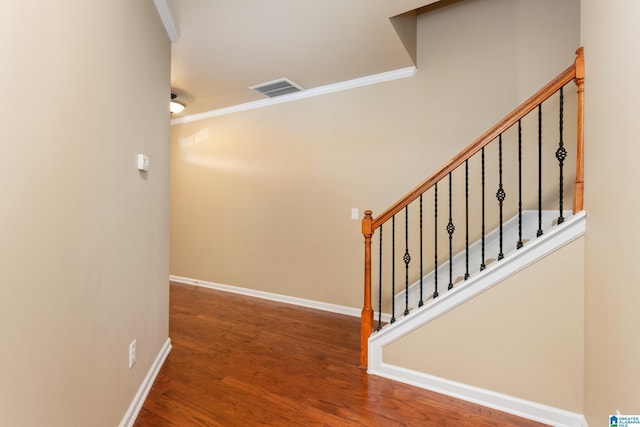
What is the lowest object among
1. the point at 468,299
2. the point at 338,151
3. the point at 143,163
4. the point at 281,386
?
the point at 281,386

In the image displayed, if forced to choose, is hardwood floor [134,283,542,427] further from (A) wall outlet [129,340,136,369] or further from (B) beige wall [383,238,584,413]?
(A) wall outlet [129,340,136,369]

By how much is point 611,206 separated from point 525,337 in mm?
868

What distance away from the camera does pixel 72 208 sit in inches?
44.8

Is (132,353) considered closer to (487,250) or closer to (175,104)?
(487,250)

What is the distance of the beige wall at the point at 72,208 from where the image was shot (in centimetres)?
86

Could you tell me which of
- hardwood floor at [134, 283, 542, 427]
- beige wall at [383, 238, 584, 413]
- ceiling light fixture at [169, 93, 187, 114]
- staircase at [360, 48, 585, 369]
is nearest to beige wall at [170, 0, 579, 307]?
staircase at [360, 48, 585, 369]

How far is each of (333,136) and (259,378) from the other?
99.0 inches

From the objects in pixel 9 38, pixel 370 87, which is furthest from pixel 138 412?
pixel 370 87

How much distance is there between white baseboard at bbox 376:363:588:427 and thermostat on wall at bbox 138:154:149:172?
6.73ft

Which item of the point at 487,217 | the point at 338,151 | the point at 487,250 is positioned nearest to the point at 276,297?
the point at 338,151

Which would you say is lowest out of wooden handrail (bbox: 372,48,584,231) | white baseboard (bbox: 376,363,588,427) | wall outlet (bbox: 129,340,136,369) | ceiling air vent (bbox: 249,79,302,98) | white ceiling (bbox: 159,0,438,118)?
white baseboard (bbox: 376,363,588,427)

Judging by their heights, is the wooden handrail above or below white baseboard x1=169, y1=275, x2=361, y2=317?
above

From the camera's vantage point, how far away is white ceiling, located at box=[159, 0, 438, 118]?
2164 mm

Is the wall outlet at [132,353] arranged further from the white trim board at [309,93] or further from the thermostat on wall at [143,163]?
the white trim board at [309,93]
